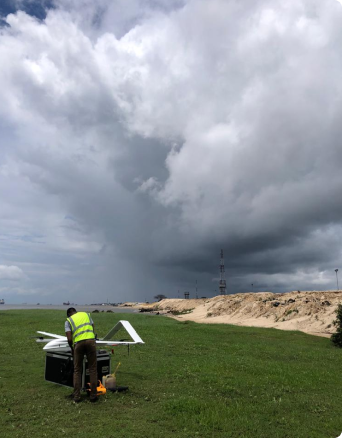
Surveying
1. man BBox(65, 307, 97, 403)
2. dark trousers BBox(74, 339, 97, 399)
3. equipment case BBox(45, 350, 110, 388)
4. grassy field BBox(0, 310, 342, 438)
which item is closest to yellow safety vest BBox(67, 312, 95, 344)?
man BBox(65, 307, 97, 403)

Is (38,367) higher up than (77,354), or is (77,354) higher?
(77,354)

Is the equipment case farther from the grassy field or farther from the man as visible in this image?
the man

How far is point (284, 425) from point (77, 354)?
617 cm

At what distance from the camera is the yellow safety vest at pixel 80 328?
11.3 m

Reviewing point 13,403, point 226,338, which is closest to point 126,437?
point 13,403

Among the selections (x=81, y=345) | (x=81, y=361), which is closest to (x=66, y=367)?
(x=81, y=361)

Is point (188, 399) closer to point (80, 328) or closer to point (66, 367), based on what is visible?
point (80, 328)

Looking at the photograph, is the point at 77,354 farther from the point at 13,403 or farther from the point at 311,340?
the point at 311,340

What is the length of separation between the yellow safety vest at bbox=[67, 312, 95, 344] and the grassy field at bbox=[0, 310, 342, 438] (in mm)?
1846

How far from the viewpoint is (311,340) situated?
30.2m

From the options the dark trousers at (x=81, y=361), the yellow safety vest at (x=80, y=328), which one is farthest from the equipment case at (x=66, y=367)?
the yellow safety vest at (x=80, y=328)

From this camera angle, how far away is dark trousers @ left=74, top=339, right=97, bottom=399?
11098 mm

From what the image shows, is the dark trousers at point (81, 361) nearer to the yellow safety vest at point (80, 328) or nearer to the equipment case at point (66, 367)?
the yellow safety vest at point (80, 328)

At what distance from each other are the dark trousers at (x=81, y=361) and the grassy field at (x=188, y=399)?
52 cm
